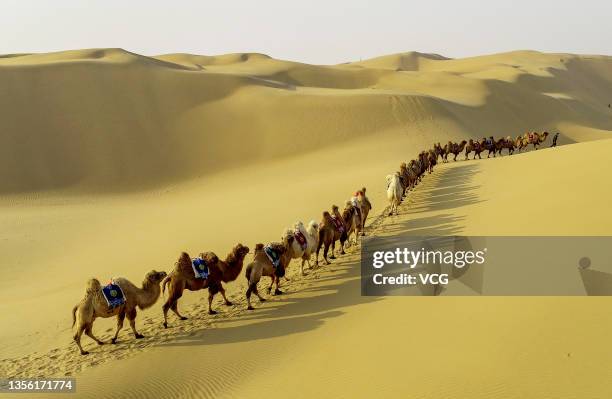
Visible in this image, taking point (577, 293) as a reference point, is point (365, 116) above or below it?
above

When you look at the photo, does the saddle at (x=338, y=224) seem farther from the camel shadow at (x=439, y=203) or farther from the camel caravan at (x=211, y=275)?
the camel shadow at (x=439, y=203)

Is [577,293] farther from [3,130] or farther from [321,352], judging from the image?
[3,130]

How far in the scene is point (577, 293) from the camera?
6.85 m

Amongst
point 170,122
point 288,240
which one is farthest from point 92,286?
point 170,122

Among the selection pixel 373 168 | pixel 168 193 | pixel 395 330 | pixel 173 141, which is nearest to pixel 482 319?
pixel 395 330

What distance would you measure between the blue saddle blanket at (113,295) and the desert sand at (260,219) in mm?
728

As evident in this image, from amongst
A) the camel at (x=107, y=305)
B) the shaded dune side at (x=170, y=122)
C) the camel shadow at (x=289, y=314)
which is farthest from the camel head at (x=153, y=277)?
the shaded dune side at (x=170, y=122)

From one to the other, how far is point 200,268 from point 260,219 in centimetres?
749

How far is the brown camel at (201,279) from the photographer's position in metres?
8.23

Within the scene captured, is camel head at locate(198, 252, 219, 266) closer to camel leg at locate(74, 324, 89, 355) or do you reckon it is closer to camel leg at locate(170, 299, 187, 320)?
camel leg at locate(170, 299, 187, 320)

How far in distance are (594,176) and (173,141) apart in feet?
83.0

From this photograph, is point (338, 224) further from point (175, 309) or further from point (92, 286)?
point (92, 286)

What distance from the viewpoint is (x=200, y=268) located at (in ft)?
27.6

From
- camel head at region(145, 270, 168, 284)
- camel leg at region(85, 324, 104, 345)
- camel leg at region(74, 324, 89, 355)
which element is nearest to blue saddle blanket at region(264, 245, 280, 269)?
camel head at region(145, 270, 168, 284)
